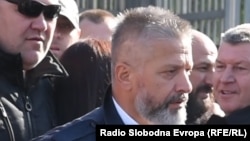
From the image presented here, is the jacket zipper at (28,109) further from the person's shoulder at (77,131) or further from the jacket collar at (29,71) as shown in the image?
the person's shoulder at (77,131)

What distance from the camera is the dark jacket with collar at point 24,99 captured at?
142 inches

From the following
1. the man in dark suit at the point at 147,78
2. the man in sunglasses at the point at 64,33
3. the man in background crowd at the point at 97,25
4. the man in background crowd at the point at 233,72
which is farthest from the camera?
the man in background crowd at the point at 97,25

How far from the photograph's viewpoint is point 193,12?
30.0 ft

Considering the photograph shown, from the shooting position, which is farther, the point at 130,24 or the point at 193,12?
the point at 193,12

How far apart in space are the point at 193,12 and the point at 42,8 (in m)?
5.42

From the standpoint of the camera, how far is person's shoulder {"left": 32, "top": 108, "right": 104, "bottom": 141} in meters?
3.33

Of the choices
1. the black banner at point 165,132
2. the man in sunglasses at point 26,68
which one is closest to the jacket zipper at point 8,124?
the man in sunglasses at point 26,68

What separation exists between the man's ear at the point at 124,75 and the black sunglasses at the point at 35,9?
50 cm

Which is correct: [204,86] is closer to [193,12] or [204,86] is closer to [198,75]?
[198,75]

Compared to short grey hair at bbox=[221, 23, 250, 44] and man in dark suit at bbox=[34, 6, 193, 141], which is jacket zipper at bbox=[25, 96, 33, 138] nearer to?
man in dark suit at bbox=[34, 6, 193, 141]

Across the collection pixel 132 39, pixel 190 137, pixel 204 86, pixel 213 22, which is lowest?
pixel 213 22

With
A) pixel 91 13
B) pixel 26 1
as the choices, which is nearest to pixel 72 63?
pixel 26 1

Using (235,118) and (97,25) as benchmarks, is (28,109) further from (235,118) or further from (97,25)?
(97,25)

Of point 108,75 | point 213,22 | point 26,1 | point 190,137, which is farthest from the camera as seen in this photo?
point 213,22
